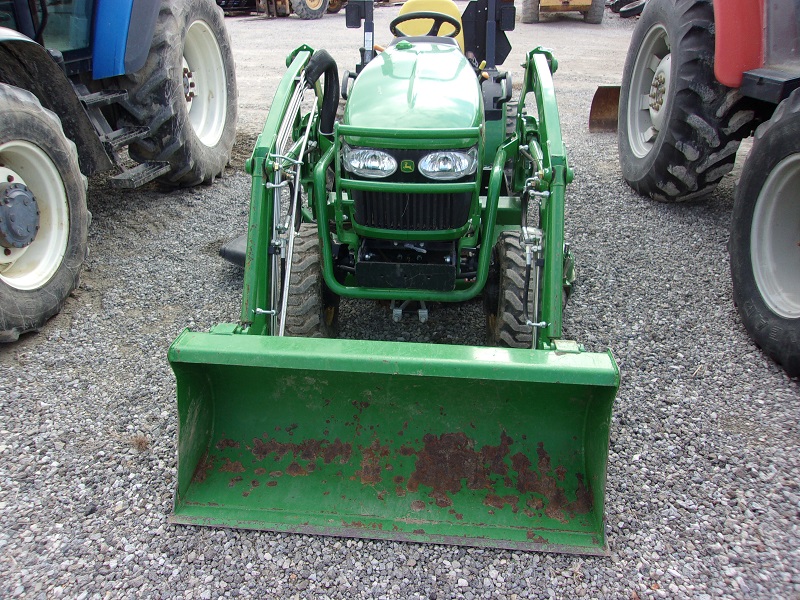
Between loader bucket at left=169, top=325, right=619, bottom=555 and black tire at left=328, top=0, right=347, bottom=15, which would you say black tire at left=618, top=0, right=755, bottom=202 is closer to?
loader bucket at left=169, top=325, right=619, bottom=555

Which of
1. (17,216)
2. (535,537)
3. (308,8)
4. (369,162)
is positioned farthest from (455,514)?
(308,8)

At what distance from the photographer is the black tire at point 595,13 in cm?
1515

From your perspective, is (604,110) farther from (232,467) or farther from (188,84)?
(232,467)

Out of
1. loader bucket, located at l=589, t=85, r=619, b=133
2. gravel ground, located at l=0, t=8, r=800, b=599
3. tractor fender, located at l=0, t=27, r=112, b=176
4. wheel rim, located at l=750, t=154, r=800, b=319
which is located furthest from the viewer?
loader bucket, located at l=589, t=85, r=619, b=133

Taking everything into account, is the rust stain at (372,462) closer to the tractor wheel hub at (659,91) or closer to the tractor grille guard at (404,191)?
the tractor grille guard at (404,191)

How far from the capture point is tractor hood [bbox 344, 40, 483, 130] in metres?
2.71

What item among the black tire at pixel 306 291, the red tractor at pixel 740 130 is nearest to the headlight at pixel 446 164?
the black tire at pixel 306 291

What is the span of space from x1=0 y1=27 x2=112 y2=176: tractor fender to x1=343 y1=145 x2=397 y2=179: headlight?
6.23 ft

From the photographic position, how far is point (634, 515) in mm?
2371

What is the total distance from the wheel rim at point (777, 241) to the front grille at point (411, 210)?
152cm

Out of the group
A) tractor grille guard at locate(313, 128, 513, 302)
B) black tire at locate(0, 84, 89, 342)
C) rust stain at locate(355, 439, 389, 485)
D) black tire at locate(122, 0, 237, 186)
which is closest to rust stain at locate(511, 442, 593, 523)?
rust stain at locate(355, 439, 389, 485)

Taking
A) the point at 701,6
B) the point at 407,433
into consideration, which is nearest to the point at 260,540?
the point at 407,433

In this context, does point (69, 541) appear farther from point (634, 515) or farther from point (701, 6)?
point (701, 6)

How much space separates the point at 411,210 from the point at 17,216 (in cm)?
186
